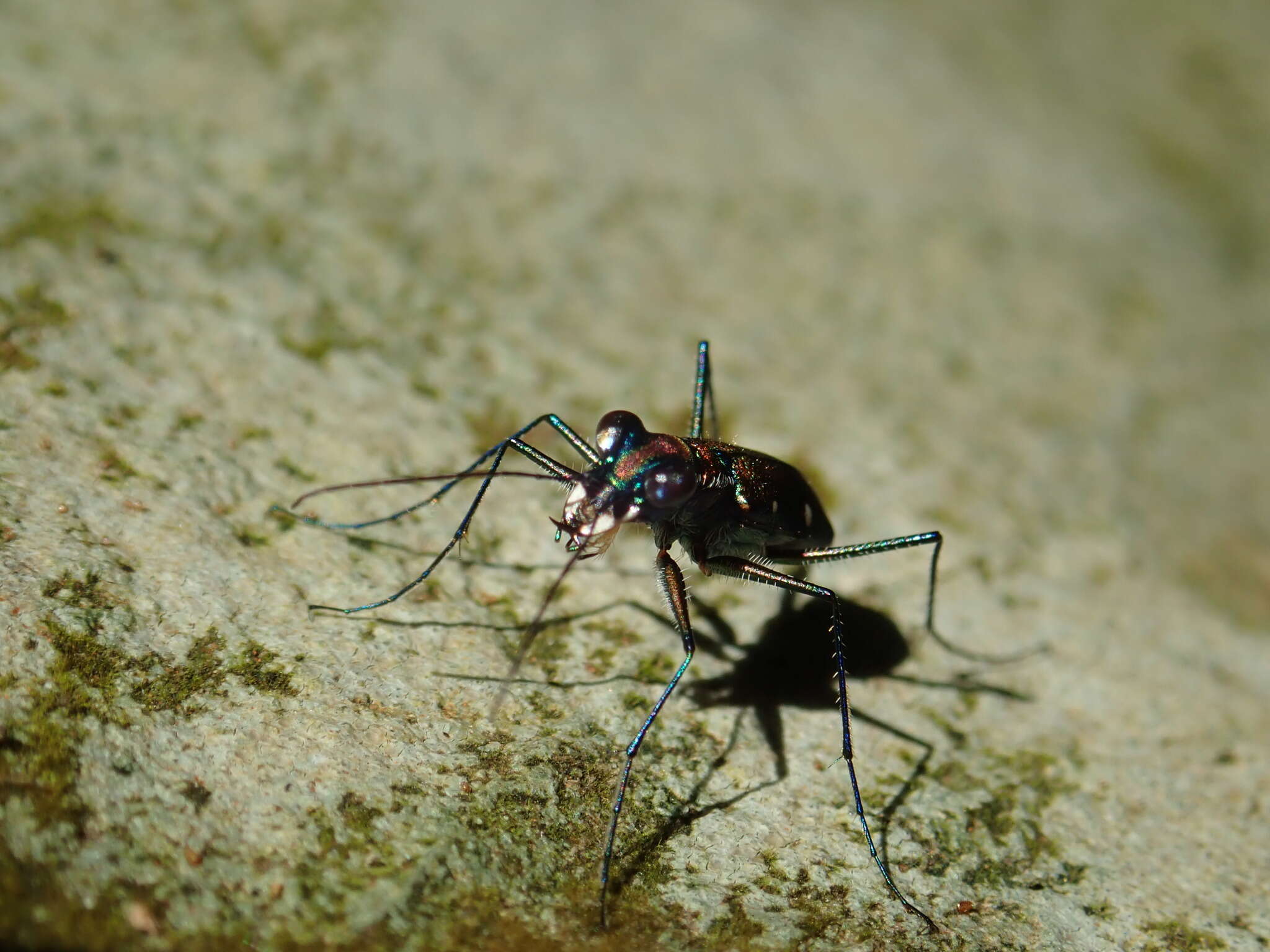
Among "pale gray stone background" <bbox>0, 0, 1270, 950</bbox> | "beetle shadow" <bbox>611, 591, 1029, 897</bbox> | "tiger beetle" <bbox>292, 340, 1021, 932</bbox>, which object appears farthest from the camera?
"beetle shadow" <bbox>611, 591, 1029, 897</bbox>

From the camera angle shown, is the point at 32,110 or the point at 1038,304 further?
the point at 1038,304

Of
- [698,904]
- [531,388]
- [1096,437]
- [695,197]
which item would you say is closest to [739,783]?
[698,904]

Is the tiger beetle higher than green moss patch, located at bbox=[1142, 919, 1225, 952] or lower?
higher

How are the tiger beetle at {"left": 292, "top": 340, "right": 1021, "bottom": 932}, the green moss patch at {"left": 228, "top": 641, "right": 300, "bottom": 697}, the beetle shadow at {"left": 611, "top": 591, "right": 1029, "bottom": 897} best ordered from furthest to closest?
the beetle shadow at {"left": 611, "top": 591, "right": 1029, "bottom": 897}
the tiger beetle at {"left": 292, "top": 340, "right": 1021, "bottom": 932}
the green moss patch at {"left": 228, "top": 641, "right": 300, "bottom": 697}

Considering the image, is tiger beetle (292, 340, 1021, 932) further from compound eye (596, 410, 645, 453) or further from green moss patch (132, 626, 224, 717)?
green moss patch (132, 626, 224, 717)

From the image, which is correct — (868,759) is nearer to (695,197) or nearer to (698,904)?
(698,904)

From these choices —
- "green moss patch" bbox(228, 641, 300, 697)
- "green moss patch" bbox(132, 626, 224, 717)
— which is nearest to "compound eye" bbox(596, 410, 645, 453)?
"green moss patch" bbox(228, 641, 300, 697)

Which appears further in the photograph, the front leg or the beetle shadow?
the beetle shadow
